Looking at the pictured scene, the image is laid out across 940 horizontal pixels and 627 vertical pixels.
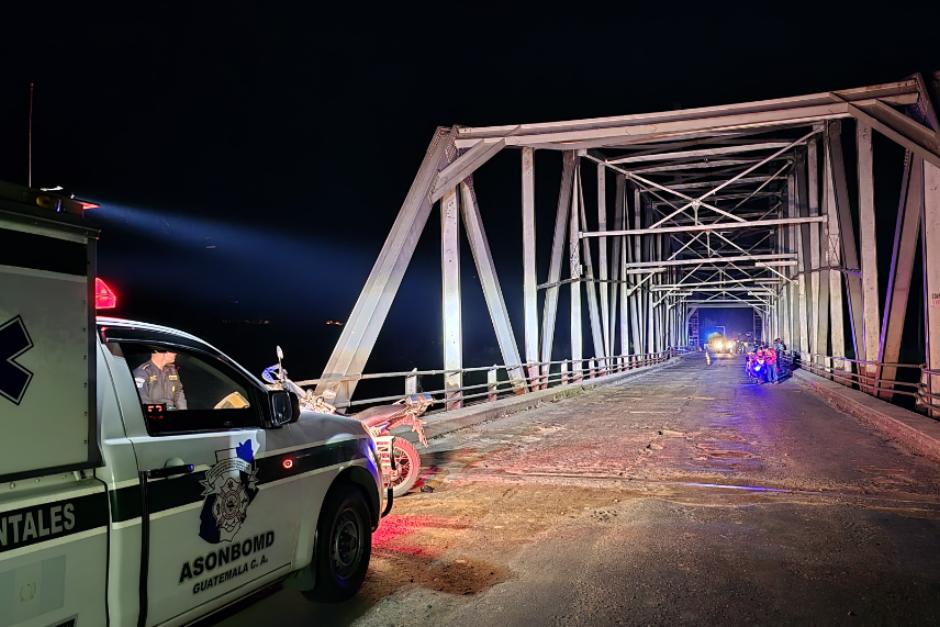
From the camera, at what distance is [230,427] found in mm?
3668

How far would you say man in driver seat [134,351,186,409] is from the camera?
13.6 feet

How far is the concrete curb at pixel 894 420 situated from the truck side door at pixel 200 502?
9.11m

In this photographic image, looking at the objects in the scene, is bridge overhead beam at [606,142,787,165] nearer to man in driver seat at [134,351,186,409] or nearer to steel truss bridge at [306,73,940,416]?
steel truss bridge at [306,73,940,416]

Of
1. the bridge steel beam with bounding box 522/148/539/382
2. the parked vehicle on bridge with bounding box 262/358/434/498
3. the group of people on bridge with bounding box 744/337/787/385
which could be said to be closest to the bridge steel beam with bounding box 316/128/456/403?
the parked vehicle on bridge with bounding box 262/358/434/498

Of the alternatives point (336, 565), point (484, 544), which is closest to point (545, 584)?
point (484, 544)

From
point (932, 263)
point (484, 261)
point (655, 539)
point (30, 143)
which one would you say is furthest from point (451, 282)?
point (30, 143)

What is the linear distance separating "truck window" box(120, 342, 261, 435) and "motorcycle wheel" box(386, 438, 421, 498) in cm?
280

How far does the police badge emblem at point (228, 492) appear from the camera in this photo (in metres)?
3.29

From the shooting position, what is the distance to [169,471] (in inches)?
120

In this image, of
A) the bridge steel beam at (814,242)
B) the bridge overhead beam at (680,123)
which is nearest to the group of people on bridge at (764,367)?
the bridge steel beam at (814,242)

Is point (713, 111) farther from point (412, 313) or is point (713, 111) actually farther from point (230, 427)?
point (412, 313)

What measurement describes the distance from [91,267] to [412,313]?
115739 mm

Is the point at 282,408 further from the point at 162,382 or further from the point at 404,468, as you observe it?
the point at 404,468

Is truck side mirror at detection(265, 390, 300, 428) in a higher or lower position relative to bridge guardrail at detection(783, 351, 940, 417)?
higher
